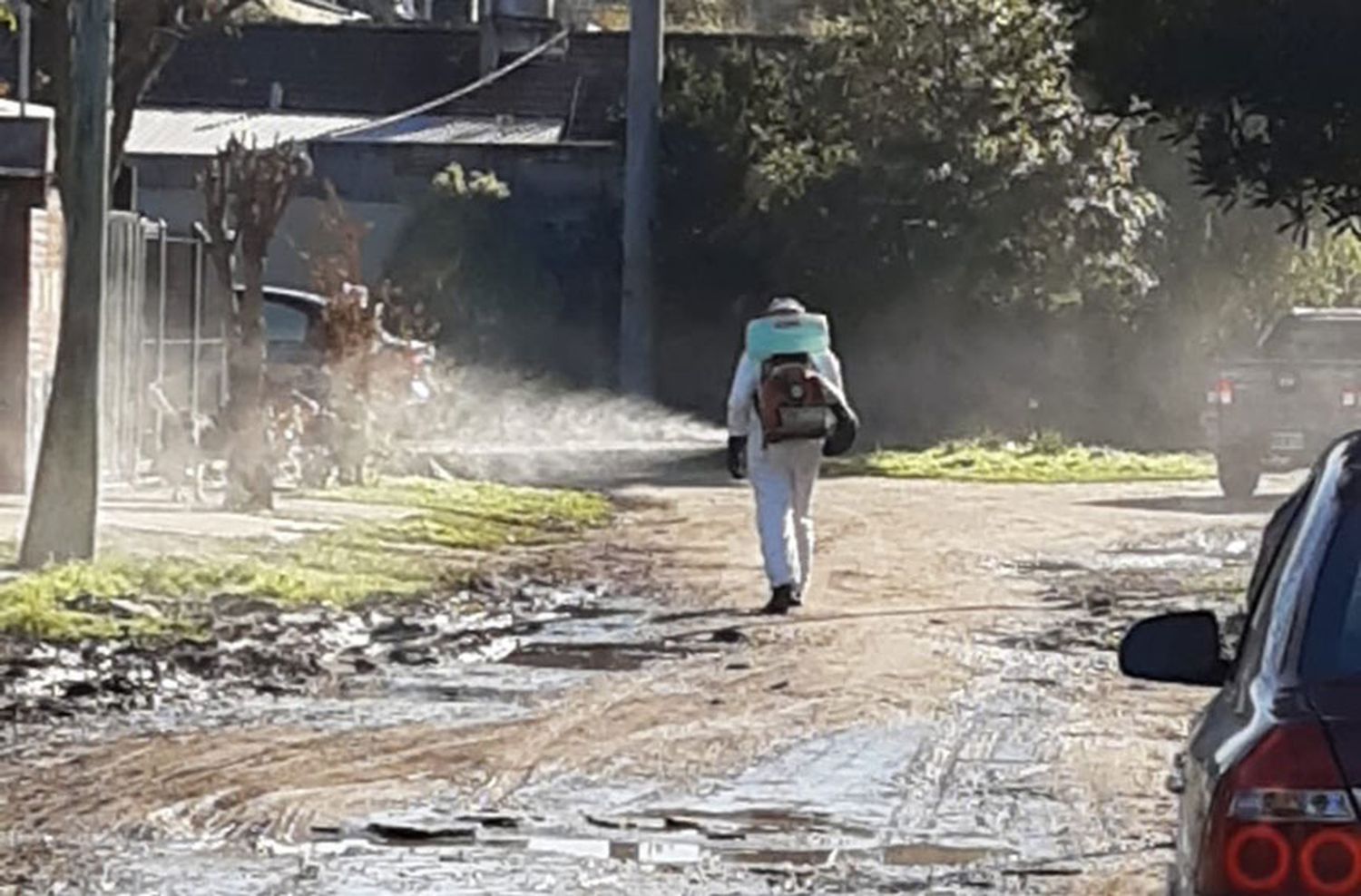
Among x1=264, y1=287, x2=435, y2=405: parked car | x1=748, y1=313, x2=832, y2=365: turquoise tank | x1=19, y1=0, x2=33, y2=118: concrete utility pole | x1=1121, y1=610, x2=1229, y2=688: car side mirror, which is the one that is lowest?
x1=264, y1=287, x2=435, y2=405: parked car

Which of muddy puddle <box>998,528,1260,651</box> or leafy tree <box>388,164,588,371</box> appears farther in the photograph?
leafy tree <box>388,164,588,371</box>

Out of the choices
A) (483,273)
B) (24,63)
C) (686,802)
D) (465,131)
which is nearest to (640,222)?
(483,273)

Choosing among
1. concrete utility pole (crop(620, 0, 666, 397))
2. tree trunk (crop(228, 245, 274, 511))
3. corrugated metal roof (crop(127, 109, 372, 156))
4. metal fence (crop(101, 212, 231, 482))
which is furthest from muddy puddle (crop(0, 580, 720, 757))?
corrugated metal roof (crop(127, 109, 372, 156))

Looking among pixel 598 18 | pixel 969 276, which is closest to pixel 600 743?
pixel 969 276

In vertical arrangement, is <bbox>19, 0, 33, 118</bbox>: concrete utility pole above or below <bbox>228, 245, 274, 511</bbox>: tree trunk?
above

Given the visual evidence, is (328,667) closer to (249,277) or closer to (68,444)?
(68,444)

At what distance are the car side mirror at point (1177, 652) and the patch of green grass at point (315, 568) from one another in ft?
30.4

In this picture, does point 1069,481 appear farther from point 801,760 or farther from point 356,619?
point 801,760

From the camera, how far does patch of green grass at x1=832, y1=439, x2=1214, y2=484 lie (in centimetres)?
3478

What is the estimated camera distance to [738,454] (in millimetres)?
19391

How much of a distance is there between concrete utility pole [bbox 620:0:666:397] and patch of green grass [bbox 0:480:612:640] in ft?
44.3

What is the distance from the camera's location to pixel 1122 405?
4266cm

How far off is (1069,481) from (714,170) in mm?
9472

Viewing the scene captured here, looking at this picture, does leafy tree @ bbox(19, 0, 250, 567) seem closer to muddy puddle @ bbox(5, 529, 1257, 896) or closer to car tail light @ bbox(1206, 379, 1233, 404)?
muddy puddle @ bbox(5, 529, 1257, 896)
